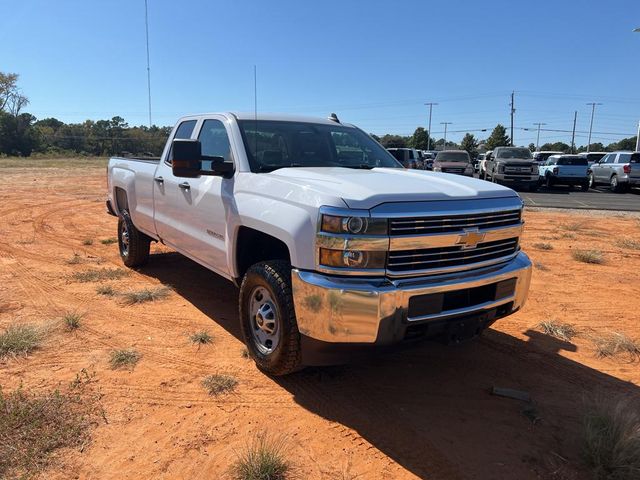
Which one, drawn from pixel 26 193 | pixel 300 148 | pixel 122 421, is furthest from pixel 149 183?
pixel 26 193

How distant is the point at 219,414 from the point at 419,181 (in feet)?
7.09

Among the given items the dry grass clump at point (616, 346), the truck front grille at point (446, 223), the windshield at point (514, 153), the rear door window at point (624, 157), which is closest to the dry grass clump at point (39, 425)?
the truck front grille at point (446, 223)

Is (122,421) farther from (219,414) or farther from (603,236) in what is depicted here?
(603,236)

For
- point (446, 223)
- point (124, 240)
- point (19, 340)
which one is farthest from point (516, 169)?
point (19, 340)

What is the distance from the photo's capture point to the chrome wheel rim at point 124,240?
698 cm

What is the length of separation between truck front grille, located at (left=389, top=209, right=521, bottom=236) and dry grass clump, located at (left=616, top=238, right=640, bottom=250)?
23.0 feet

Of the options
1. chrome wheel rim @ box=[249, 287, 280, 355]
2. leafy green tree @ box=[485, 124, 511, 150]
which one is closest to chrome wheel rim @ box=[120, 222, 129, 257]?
chrome wheel rim @ box=[249, 287, 280, 355]

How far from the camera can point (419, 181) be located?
362 cm

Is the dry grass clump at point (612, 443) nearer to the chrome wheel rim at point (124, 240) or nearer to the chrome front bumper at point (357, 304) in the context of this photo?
the chrome front bumper at point (357, 304)

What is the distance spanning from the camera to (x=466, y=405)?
11.5 feet

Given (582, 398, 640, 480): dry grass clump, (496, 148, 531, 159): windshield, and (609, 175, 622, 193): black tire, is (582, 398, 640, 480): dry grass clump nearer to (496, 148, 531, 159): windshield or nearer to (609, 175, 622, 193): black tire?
(496, 148, 531, 159): windshield

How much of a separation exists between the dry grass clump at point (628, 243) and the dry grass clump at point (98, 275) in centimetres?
880

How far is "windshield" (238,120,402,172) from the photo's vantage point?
4230 mm

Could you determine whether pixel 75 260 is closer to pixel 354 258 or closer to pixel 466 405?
pixel 354 258
